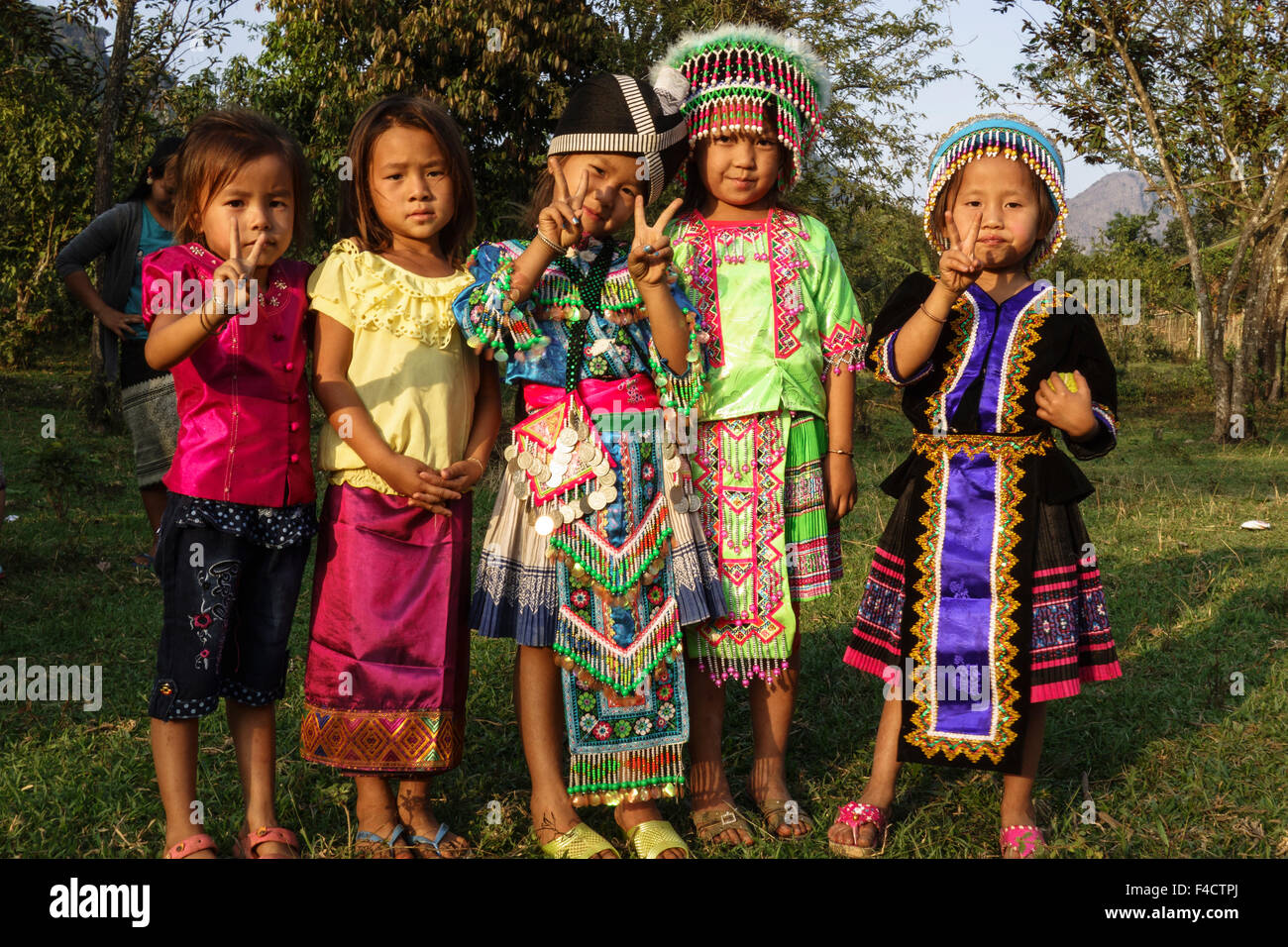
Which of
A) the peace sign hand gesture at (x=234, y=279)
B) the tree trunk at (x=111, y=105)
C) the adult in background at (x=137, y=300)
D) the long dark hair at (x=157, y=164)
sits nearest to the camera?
the peace sign hand gesture at (x=234, y=279)

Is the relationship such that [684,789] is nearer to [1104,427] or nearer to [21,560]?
[1104,427]

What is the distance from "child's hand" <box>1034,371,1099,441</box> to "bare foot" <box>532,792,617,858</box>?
1.62m

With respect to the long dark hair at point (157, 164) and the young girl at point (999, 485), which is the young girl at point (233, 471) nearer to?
the young girl at point (999, 485)

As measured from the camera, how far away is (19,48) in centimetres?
889

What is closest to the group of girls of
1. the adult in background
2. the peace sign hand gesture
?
the peace sign hand gesture

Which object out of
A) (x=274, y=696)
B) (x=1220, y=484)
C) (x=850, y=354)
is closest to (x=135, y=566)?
(x=274, y=696)

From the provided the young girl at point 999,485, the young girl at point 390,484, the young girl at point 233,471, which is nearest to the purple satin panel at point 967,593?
the young girl at point 999,485

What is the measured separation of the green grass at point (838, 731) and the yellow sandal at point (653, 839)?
6.6 inches

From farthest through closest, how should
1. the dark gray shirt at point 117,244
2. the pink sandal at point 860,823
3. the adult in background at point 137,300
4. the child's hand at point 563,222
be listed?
the dark gray shirt at point 117,244 → the adult in background at point 137,300 → the pink sandal at point 860,823 → the child's hand at point 563,222

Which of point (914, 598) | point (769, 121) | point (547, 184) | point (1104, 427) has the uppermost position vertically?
point (769, 121)

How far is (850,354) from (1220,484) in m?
6.65

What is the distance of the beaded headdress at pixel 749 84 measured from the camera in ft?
10.3

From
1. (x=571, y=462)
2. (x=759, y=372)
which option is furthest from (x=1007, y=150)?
(x=571, y=462)

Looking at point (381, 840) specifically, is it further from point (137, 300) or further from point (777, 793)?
point (137, 300)
